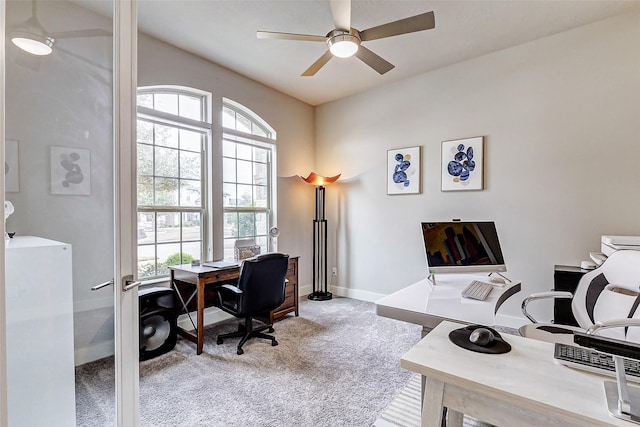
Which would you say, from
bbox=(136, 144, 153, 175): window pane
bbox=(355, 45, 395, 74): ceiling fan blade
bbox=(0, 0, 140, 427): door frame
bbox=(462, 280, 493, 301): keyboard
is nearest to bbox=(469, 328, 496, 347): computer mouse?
bbox=(462, 280, 493, 301): keyboard

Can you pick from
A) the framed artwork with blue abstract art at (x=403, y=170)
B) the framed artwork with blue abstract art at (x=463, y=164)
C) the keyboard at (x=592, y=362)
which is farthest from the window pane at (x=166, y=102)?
the keyboard at (x=592, y=362)

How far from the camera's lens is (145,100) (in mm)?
3018

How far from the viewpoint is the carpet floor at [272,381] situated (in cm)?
184

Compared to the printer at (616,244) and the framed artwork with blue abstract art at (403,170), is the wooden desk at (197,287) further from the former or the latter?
the printer at (616,244)

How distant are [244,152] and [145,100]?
49.8 inches

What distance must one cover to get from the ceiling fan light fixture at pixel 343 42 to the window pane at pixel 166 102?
6.06 feet

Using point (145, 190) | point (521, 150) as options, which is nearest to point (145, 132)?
point (145, 190)

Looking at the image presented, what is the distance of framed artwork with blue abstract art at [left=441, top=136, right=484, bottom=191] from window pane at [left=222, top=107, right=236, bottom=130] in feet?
8.62

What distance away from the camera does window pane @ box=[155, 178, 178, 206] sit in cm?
313

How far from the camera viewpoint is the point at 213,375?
2.38 m

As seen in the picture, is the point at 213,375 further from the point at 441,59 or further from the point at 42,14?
the point at 441,59

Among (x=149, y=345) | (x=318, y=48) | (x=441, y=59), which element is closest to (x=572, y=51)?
(x=441, y=59)

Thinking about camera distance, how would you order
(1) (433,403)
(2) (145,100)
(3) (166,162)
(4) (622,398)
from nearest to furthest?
1. (4) (622,398)
2. (1) (433,403)
3. (2) (145,100)
4. (3) (166,162)

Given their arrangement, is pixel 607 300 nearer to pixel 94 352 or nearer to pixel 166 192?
pixel 94 352
